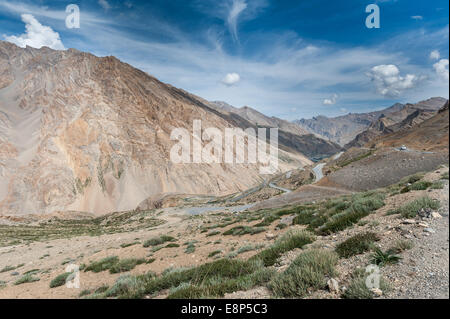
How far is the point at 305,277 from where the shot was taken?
3.95 metres

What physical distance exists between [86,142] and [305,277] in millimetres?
97705

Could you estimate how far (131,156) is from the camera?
9294 centimetres

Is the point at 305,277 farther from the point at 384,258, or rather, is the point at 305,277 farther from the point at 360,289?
the point at 384,258

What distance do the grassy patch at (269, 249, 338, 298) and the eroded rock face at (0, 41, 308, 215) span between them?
8423cm

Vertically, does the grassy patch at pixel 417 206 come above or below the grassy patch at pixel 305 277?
above

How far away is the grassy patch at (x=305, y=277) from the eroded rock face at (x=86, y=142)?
84.2 meters

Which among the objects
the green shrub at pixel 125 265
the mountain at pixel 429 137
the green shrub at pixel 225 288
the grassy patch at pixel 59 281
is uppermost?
the mountain at pixel 429 137

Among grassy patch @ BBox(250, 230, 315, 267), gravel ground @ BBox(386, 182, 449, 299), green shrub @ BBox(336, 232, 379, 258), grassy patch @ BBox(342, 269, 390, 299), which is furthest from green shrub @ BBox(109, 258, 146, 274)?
gravel ground @ BBox(386, 182, 449, 299)

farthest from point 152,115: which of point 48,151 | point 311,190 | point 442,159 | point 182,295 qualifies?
point 182,295

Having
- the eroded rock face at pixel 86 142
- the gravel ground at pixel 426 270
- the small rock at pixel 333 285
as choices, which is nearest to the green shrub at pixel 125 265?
the small rock at pixel 333 285

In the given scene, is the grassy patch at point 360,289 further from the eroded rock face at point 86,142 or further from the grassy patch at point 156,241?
the eroded rock face at point 86,142

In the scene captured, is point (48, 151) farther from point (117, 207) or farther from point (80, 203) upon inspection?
point (117, 207)

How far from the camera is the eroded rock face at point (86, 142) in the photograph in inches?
2822

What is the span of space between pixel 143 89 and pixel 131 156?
4064 cm
